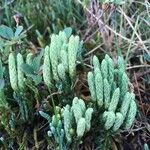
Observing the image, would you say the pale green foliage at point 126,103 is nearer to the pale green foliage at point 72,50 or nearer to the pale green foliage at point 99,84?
the pale green foliage at point 99,84

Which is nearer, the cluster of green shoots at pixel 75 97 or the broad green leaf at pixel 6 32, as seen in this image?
the cluster of green shoots at pixel 75 97

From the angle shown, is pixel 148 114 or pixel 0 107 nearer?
pixel 0 107

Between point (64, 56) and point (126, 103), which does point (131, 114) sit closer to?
point (126, 103)

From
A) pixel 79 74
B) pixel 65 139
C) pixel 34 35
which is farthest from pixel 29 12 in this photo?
pixel 65 139

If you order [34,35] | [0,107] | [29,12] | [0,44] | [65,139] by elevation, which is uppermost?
[29,12]

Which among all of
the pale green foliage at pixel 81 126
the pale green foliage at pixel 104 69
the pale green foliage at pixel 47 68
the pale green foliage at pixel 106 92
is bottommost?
the pale green foliage at pixel 81 126

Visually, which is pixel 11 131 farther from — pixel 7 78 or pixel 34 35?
pixel 34 35

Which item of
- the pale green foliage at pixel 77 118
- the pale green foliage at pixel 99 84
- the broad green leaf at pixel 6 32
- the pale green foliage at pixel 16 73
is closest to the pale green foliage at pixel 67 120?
the pale green foliage at pixel 77 118

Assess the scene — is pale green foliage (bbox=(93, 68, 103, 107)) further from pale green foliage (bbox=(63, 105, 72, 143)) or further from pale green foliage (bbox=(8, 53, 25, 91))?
pale green foliage (bbox=(8, 53, 25, 91))
